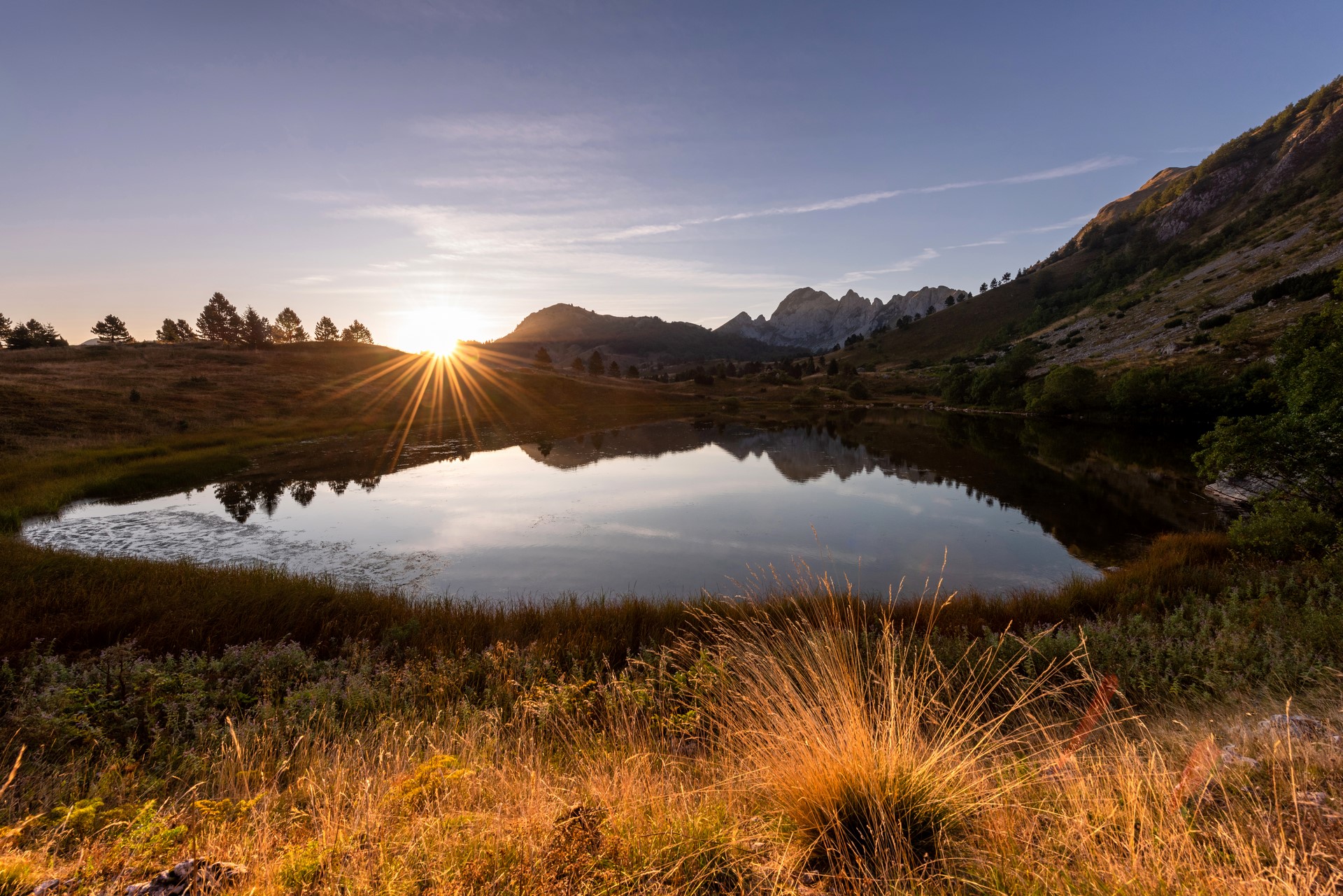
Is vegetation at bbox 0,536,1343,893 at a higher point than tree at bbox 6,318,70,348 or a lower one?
lower

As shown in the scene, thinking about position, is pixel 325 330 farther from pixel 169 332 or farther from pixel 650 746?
pixel 650 746

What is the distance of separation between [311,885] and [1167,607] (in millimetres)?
15056

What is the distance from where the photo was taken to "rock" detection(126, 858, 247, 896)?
9.41 feet

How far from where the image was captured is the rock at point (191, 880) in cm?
287

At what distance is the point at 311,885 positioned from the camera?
305 centimetres

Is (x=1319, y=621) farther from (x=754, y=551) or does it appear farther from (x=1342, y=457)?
(x=754, y=551)

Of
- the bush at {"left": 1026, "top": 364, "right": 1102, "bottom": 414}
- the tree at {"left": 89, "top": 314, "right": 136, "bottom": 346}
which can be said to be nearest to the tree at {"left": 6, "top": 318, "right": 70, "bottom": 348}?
the tree at {"left": 89, "top": 314, "right": 136, "bottom": 346}

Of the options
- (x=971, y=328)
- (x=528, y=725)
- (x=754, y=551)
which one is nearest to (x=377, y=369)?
(x=754, y=551)

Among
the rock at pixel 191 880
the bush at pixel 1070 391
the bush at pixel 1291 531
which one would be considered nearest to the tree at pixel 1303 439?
the bush at pixel 1291 531

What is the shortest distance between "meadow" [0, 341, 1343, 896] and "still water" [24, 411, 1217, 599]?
316 centimetres

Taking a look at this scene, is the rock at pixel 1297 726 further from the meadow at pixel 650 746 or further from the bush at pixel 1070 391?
the bush at pixel 1070 391

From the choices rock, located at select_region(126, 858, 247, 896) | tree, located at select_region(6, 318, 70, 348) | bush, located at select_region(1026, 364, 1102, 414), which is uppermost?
tree, located at select_region(6, 318, 70, 348)

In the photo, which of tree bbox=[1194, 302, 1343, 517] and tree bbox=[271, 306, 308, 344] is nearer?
tree bbox=[1194, 302, 1343, 517]

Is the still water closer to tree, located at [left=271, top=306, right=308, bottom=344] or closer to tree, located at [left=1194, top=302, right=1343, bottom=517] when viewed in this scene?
tree, located at [left=1194, top=302, right=1343, bottom=517]
